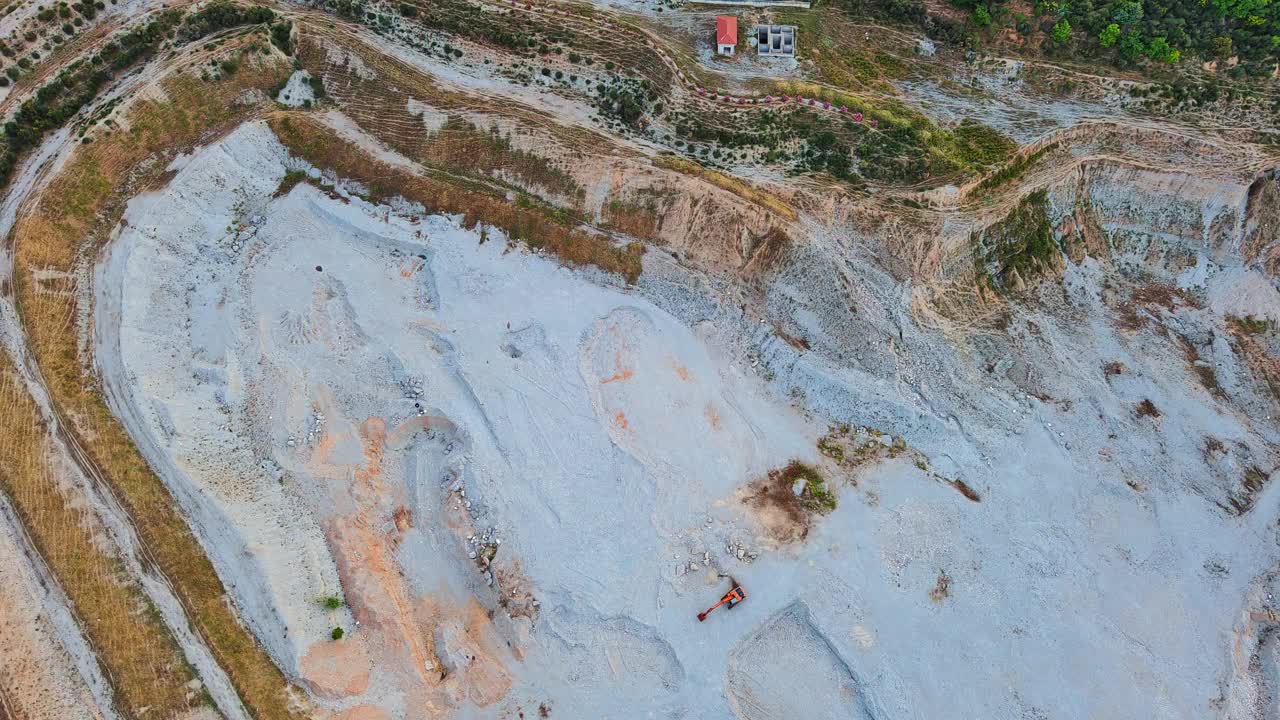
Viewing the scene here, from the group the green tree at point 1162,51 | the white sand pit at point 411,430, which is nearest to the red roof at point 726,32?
the white sand pit at point 411,430

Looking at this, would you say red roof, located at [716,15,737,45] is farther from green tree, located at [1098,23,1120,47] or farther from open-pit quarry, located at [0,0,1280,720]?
green tree, located at [1098,23,1120,47]

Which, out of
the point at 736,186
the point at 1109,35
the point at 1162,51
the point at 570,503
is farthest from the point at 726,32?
the point at 570,503

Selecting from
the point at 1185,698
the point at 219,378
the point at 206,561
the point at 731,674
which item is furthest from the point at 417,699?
the point at 1185,698

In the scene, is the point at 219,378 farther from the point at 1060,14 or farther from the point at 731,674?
the point at 1060,14

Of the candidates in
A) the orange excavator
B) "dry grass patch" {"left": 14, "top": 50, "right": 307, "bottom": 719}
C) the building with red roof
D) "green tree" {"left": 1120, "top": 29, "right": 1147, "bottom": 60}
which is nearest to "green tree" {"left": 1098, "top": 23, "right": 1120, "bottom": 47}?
"green tree" {"left": 1120, "top": 29, "right": 1147, "bottom": 60}

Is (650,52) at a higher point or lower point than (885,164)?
higher

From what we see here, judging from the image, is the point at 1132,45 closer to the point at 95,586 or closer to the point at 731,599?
the point at 731,599
